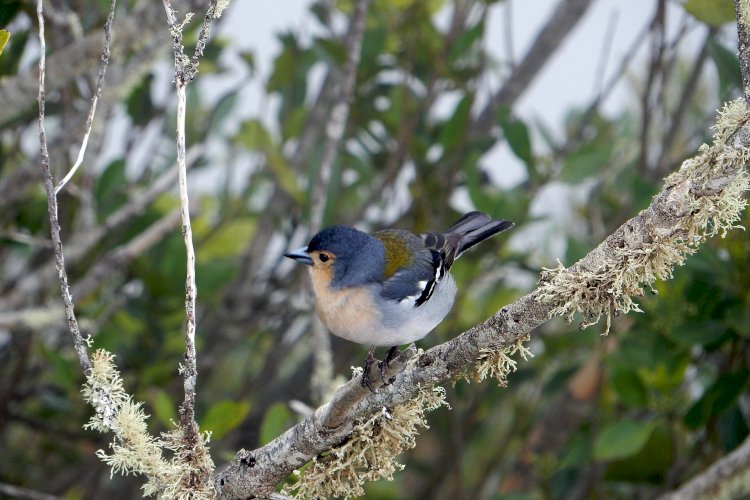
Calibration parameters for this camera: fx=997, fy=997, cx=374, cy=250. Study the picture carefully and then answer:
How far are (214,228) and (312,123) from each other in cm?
52

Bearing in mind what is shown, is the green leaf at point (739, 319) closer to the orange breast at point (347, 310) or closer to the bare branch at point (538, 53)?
the orange breast at point (347, 310)

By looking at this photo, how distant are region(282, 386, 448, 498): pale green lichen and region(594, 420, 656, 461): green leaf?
3.34ft

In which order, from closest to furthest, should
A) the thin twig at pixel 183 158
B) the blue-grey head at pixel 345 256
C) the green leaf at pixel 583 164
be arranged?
the thin twig at pixel 183 158 → the blue-grey head at pixel 345 256 → the green leaf at pixel 583 164

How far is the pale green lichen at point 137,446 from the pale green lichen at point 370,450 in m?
0.20

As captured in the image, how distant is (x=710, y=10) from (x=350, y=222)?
159cm

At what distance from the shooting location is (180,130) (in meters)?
1.47

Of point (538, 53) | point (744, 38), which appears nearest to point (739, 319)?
point (744, 38)

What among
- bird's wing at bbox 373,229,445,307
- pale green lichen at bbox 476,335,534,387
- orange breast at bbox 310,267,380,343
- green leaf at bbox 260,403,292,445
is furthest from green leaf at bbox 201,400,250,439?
pale green lichen at bbox 476,335,534,387

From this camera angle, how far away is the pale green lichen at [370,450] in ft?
5.69

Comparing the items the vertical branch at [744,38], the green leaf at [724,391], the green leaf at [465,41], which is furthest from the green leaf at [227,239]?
the vertical branch at [744,38]

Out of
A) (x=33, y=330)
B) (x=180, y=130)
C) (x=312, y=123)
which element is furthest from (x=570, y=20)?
(x=180, y=130)

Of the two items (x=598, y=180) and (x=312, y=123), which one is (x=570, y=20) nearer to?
(x=598, y=180)

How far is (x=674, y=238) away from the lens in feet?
4.55

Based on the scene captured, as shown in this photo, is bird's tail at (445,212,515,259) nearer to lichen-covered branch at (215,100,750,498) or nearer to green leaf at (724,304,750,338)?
green leaf at (724,304,750,338)
